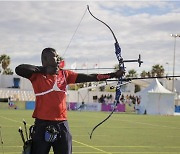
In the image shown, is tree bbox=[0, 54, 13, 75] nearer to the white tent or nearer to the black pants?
the white tent

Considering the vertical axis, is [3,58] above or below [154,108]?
above

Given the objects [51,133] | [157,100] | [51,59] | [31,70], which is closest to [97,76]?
A: [51,59]

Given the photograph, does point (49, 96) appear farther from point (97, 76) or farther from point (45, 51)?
point (97, 76)

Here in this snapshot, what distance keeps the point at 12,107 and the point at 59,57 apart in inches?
1579

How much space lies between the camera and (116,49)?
682cm

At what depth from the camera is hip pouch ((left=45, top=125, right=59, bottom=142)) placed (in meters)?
5.55

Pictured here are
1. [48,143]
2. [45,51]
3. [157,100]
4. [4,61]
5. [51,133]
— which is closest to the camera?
[51,133]

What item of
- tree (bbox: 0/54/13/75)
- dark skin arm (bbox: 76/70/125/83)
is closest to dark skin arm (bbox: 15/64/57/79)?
dark skin arm (bbox: 76/70/125/83)

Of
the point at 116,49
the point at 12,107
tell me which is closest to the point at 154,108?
the point at 12,107

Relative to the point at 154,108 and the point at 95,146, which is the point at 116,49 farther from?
the point at 154,108

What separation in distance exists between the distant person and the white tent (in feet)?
122

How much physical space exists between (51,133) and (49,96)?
465 mm

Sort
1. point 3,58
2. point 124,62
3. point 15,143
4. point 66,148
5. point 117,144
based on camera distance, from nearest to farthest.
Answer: point 66,148 < point 124,62 < point 15,143 < point 117,144 < point 3,58

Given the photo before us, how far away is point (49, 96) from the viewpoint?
5.71m
